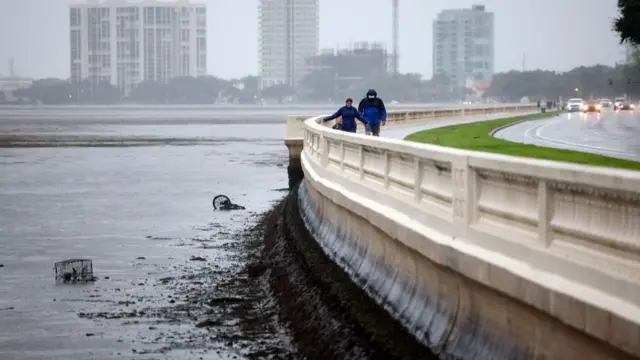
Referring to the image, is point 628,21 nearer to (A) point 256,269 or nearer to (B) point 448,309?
(A) point 256,269

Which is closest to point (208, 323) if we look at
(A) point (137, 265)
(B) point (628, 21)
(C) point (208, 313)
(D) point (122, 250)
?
(C) point (208, 313)

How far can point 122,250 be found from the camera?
2323 cm

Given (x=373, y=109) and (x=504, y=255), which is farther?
(x=373, y=109)

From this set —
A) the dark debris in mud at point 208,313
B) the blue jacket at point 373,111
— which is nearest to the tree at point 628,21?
the blue jacket at point 373,111

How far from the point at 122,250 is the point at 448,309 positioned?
13.5 metres

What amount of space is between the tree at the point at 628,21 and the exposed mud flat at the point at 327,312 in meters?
50.1

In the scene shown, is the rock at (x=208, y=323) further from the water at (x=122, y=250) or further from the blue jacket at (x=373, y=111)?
the blue jacket at (x=373, y=111)

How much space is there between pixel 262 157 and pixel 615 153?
91.2 ft

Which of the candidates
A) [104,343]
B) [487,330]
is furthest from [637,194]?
[104,343]

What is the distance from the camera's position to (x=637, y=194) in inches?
289

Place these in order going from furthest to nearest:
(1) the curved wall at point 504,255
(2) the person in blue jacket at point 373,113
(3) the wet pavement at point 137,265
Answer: (2) the person in blue jacket at point 373,113
(3) the wet pavement at point 137,265
(1) the curved wall at point 504,255

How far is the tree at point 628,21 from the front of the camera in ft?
221

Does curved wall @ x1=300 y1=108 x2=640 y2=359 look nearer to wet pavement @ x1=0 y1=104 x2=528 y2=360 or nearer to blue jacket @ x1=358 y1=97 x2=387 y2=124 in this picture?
wet pavement @ x1=0 y1=104 x2=528 y2=360

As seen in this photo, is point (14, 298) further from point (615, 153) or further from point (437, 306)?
point (615, 153)
